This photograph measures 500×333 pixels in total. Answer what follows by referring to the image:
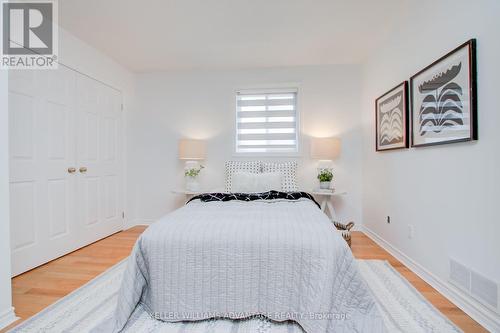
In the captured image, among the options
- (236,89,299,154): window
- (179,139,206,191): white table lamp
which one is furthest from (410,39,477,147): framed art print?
(179,139,206,191): white table lamp

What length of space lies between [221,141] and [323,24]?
202 cm

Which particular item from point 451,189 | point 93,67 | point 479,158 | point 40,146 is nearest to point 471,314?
point 451,189

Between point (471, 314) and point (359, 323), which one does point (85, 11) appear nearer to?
point (359, 323)

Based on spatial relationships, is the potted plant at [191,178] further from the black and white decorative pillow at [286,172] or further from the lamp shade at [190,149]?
the black and white decorative pillow at [286,172]

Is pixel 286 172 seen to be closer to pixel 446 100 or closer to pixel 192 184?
pixel 192 184

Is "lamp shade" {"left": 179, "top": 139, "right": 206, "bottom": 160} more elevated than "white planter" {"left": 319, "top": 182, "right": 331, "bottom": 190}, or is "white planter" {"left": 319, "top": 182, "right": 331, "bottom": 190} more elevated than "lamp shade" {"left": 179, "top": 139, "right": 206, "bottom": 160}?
"lamp shade" {"left": 179, "top": 139, "right": 206, "bottom": 160}

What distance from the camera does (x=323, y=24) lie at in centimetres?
255

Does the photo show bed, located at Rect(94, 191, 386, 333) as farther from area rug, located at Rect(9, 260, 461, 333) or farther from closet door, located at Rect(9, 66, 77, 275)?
closet door, located at Rect(9, 66, 77, 275)

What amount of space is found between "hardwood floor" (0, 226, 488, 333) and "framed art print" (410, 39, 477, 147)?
112 centimetres

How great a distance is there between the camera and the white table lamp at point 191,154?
350cm

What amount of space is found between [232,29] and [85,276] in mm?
2769

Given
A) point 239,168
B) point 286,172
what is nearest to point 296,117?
point 286,172

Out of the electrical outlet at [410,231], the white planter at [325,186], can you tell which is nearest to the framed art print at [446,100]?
the electrical outlet at [410,231]

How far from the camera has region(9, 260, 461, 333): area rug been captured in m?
1.43
